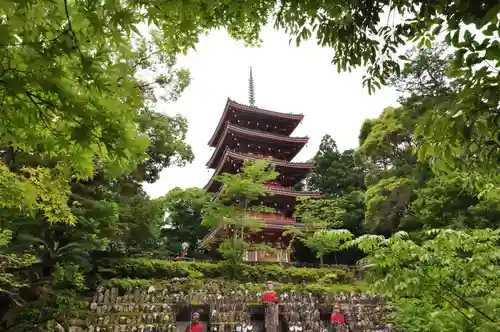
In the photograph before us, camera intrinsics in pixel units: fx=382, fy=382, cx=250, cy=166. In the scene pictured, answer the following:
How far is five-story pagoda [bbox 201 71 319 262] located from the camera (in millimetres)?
20609

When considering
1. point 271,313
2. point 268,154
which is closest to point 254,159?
point 268,154

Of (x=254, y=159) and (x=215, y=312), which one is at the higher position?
(x=254, y=159)

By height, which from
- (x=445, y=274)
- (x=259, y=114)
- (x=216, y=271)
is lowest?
(x=445, y=274)

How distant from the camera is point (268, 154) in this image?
938 inches

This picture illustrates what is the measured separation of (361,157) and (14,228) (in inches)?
721

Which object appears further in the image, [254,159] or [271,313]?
[254,159]

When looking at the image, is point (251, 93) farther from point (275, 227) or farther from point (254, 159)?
point (275, 227)

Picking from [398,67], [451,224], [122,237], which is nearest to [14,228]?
[122,237]

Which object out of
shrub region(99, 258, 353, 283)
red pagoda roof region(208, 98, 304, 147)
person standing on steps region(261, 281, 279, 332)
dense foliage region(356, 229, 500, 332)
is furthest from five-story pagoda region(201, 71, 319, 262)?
dense foliage region(356, 229, 500, 332)

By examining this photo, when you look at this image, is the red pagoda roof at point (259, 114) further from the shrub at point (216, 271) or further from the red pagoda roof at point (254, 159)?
the shrub at point (216, 271)

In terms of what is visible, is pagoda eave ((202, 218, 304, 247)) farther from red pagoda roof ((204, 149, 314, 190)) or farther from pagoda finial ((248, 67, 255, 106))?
pagoda finial ((248, 67, 255, 106))

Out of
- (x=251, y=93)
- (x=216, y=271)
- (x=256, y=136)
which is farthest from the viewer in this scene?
(x=251, y=93)

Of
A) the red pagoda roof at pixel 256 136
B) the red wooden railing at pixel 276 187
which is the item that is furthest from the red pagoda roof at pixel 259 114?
the red wooden railing at pixel 276 187

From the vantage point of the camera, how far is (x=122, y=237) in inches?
576
